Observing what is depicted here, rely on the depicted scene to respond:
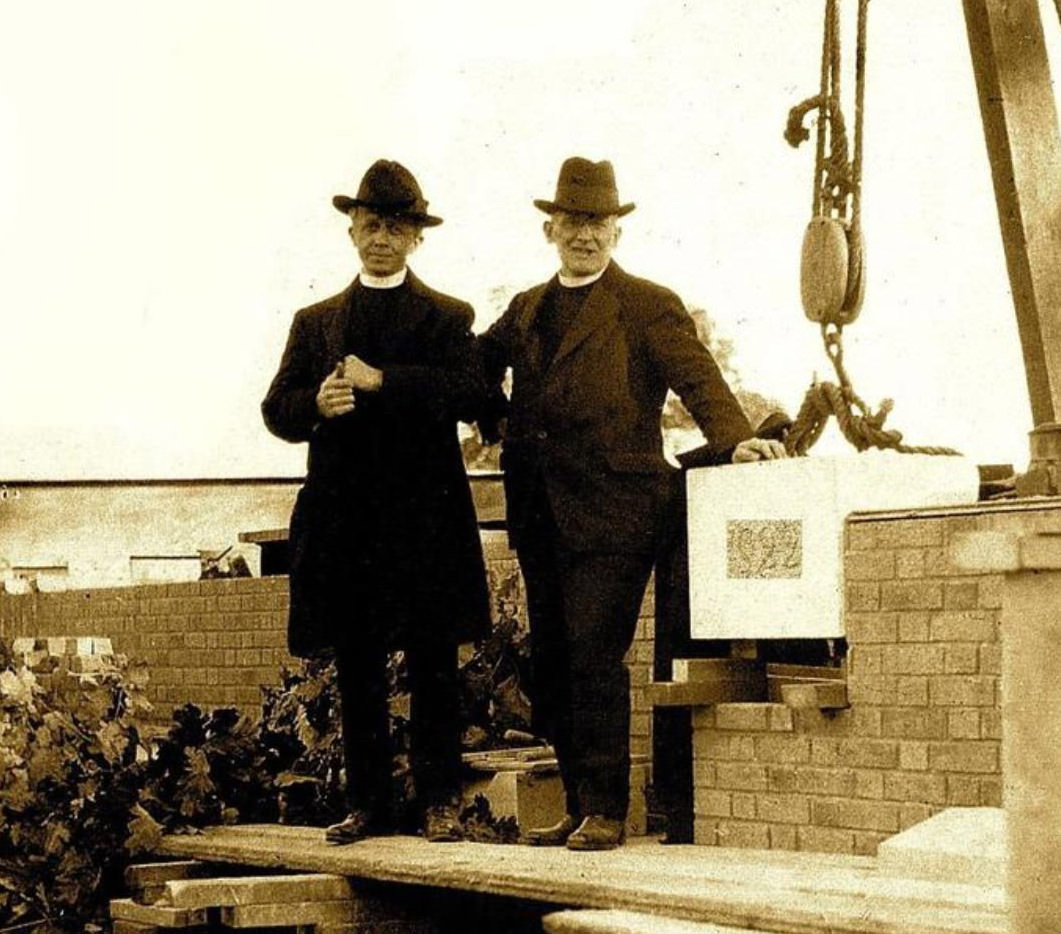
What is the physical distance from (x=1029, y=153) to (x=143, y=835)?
357 centimetres

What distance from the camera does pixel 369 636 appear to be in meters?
6.77

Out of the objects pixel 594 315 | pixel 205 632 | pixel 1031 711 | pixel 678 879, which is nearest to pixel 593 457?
pixel 594 315

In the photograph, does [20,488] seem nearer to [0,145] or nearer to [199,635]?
[0,145]

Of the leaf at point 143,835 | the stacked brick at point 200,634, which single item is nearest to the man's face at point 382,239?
the leaf at point 143,835

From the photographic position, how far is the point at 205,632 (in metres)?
11.6

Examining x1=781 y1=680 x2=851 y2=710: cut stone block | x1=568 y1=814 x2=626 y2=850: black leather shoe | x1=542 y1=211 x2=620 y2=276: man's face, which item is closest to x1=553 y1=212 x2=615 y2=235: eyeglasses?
x1=542 y1=211 x2=620 y2=276: man's face

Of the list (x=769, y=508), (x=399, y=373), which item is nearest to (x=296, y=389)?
(x=399, y=373)

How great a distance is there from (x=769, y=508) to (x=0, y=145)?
1300 centimetres

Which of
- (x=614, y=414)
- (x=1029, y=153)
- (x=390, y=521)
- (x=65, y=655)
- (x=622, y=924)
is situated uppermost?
(x=1029, y=153)

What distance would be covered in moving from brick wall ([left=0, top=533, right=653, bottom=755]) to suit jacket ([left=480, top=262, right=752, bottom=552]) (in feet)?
7.43

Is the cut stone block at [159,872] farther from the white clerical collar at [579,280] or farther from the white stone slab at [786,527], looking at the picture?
the white clerical collar at [579,280]

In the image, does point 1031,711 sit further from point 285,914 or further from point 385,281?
point 385,281

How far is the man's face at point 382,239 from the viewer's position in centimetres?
671

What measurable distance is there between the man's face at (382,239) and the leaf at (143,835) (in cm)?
208
